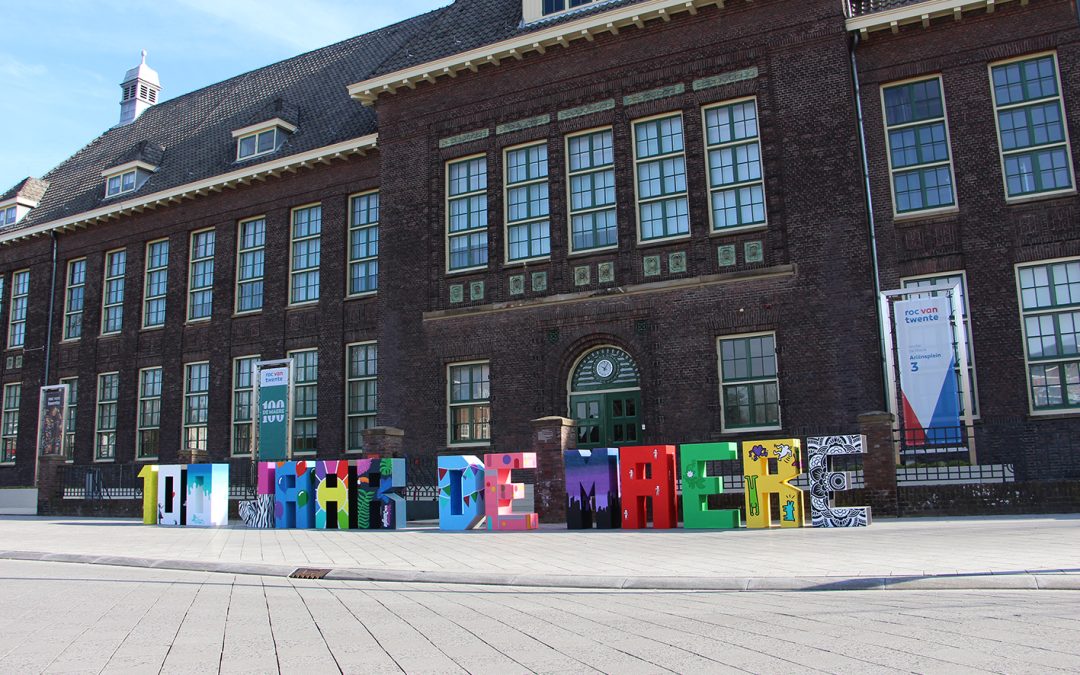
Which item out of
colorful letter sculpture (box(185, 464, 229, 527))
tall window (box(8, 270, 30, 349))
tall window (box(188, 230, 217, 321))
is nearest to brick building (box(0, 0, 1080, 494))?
tall window (box(188, 230, 217, 321))

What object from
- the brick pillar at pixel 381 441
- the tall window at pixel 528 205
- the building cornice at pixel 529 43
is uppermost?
the building cornice at pixel 529 43

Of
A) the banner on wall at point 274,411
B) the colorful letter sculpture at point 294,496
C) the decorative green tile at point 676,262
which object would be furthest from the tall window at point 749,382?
the banner on wall at point 274,411

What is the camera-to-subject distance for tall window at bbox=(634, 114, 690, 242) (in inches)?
879

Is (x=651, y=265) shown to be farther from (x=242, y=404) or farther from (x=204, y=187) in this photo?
(x=204, y=187)

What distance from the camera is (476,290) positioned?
24.4 metres

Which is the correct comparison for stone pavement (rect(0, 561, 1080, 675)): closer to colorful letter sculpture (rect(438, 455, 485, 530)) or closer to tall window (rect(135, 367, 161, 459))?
colorful letter sculpture (rect(438, 455, 485, 530))

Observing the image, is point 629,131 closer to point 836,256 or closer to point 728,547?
point 836,256

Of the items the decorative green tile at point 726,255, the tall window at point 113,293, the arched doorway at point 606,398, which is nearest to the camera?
the decorative green tile at point 726,255

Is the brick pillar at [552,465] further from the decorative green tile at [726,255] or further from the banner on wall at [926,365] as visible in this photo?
the banner on wall at [926,365]

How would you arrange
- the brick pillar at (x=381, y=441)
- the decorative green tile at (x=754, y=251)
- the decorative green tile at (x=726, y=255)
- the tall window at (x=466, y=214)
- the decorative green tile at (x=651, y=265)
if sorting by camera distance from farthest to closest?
the tall window at (x=466, y=214) < the brick pillar at (x=381, y=441) < the decorative green tile at (x=651, y=265) < the decorative green tile at (x=726, y=255) < the decorative green tile at (x=754, y=251)

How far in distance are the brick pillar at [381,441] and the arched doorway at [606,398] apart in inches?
184

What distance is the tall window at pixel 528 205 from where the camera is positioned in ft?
78.2

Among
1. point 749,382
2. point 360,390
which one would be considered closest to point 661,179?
point 749,382

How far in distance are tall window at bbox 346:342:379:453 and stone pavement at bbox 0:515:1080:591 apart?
9116mm
